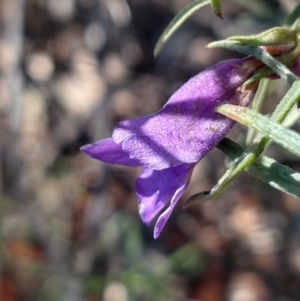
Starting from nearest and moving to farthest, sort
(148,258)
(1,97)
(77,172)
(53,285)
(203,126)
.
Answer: (203,126)
(53,285)
(148,258)
(77,172)
(1,97)

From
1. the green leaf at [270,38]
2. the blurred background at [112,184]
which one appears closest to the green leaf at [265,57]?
the green leaf at [270,38]

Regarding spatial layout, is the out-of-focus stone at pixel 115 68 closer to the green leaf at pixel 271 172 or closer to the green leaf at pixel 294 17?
the green leaf at pixel 294 17

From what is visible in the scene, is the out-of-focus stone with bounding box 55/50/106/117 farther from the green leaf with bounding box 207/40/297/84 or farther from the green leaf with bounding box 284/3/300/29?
the green leaf with bounding box 207/40/297/84

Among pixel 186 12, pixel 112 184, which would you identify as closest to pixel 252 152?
pixel 186 12

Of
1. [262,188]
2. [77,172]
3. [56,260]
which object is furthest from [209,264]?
[56,260]

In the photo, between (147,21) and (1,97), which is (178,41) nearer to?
(147,21)

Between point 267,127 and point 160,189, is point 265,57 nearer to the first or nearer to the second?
point 267,127

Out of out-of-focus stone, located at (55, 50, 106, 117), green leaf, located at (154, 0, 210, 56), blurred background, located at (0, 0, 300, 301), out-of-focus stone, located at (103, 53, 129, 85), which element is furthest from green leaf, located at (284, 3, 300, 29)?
out-of-focus stone, located at (55, 50, 106, 117)
